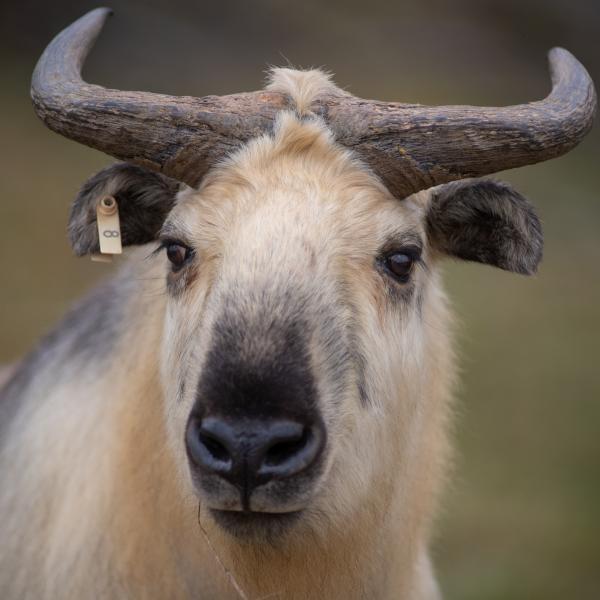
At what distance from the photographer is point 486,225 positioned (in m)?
4.62

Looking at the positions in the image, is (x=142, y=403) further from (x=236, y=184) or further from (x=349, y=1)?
(x=349, y=1)

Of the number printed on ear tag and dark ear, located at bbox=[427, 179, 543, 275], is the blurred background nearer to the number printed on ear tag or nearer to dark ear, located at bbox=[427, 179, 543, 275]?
dark ear, located at bbox=[427, 179, 543, 275]

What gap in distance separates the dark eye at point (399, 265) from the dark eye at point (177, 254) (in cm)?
80

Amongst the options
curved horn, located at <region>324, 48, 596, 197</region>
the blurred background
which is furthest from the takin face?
the blurred background

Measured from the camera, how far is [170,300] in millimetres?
4344

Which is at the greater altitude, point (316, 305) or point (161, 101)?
point (161, 101)

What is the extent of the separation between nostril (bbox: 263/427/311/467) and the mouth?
0.98 feet

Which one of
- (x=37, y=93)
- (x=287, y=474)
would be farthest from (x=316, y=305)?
(x=37, y=93)

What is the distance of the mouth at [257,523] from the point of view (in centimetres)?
366

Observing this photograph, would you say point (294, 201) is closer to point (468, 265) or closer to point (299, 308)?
point (299, 308)

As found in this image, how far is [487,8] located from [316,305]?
13.3 meters

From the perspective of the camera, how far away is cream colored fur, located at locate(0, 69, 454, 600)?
3908 millimetres

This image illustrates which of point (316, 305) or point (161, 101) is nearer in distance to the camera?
point (316, 305)

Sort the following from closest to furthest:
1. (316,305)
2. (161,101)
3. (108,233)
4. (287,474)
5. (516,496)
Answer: (287,474), (316,305), (161,101), (108,233), (516,496)
